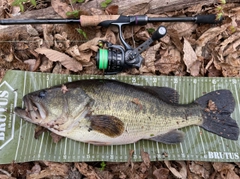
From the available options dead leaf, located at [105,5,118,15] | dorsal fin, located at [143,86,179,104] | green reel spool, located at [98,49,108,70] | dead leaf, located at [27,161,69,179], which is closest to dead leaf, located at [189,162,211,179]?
dorsal fin, located at [143,86,179,104]

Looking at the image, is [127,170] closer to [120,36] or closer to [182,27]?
[120,36]

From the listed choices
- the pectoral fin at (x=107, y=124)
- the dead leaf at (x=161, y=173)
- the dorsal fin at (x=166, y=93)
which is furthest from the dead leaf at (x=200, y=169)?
the pectoral fin at (x=107, y=124)

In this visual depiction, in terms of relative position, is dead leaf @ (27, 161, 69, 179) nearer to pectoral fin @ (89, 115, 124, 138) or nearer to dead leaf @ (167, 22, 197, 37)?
pectoral fin @ (89, 115, 124, 138)

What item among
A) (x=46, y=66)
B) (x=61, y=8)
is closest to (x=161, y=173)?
(x=46, y=66)

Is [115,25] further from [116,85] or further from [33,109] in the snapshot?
[33,109]

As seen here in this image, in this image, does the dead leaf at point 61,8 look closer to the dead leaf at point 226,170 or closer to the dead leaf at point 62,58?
the dead leaf at point 62,58

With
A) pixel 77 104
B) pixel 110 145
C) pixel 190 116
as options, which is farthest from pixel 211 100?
pixel 77 104

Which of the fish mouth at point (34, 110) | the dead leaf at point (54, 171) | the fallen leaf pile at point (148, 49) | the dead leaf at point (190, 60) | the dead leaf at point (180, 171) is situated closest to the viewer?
the fish mouth at point (34, 110)
